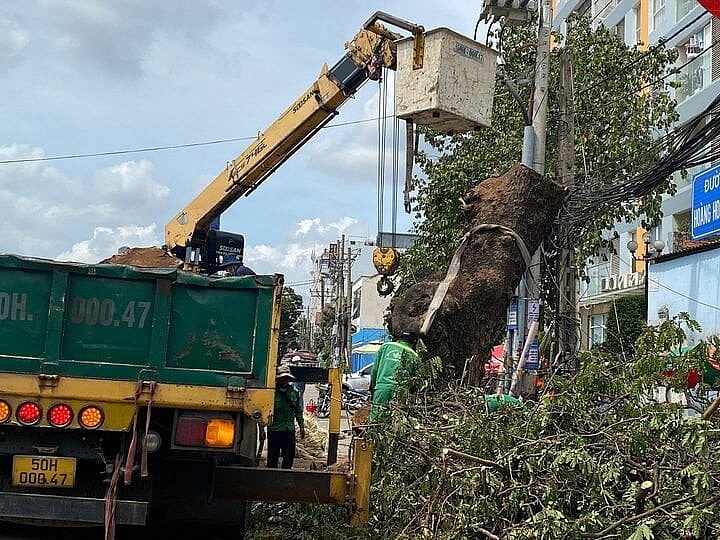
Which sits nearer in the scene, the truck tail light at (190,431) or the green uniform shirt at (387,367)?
the truck tail light at (190,431)

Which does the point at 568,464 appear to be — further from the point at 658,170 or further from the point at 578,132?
the point at 578,132

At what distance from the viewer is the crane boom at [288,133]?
391 inches

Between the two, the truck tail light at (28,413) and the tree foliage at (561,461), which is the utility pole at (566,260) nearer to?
the tree foliage at (561,461)

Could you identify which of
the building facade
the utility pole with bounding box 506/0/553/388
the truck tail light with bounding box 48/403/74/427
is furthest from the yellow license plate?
the building facade

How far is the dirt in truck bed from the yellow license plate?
396 cm

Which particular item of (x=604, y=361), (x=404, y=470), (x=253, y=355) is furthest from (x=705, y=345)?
(x=253, y=355)

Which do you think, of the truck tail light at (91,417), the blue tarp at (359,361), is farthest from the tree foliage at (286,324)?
the blue tarp at (359,361)

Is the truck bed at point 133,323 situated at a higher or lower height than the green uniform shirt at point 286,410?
higher

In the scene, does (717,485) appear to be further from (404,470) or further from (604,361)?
(404,470)

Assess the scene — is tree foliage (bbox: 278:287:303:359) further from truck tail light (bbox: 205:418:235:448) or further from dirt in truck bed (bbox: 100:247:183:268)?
dirt in truck bed (bbox: 100:247:183:268)

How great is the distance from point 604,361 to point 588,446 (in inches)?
41.4

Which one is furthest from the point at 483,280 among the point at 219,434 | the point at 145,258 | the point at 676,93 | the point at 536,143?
the point at 676,93

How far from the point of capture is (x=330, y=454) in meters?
7.64

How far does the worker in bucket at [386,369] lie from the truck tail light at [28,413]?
2.33 meters
